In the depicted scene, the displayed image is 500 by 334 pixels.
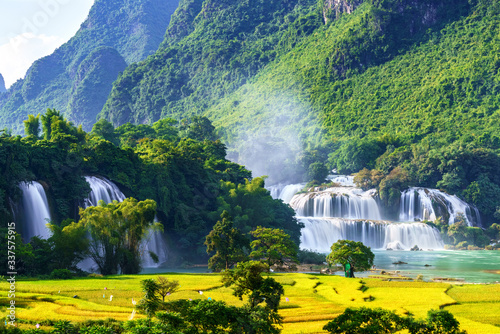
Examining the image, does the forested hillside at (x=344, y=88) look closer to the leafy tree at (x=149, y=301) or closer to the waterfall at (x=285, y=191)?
the waterfall at (x=285, y=191)

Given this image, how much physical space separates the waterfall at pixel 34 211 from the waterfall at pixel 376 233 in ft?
126

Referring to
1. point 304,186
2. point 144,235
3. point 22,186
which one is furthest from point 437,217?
point 22,186

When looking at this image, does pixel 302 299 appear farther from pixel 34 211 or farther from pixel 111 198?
pixel 111 198

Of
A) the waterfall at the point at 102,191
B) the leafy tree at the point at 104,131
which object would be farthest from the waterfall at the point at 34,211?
the leafy tree at the point at 104,131

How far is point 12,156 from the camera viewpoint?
4159cm

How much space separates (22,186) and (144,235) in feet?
39.2

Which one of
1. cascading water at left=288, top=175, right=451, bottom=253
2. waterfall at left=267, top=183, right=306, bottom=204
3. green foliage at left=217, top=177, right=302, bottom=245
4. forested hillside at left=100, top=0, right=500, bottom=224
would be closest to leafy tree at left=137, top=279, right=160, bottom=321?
green foliage at left=217, top=177, right=302, bottom=245

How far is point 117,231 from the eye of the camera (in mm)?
36562

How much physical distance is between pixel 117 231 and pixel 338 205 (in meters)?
51.3

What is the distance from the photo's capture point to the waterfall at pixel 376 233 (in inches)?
2842

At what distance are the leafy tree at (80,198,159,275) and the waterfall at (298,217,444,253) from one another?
38.0 meters

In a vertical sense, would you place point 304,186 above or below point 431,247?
above

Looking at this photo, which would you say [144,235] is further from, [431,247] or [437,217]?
[437,217]

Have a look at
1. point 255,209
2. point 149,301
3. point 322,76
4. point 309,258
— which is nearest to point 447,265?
point 309,258
